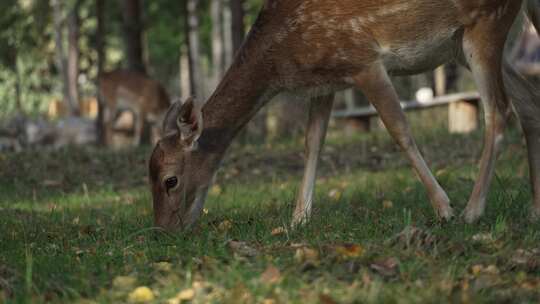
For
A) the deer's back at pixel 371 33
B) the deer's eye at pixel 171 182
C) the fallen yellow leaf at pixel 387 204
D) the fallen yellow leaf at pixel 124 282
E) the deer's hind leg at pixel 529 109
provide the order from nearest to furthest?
the fallen yellow leaf at pixel 124 282, the deer's back at pixel 371 33, the deer's hind leg at pixel 529 109, the deer's eye at pixel 171 182, the fallen yellow leaf at pixel 387 204

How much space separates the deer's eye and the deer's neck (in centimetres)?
37

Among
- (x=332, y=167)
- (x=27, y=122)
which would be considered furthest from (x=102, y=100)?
(x=332, y=167)

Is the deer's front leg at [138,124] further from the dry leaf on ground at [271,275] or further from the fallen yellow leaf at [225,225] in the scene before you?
the dry leaf on ground at [271,275]

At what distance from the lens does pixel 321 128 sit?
6.49 meters

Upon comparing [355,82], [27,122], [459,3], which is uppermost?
[459,3]

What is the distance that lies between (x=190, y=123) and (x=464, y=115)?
8645 mm

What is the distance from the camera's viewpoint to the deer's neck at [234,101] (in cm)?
617

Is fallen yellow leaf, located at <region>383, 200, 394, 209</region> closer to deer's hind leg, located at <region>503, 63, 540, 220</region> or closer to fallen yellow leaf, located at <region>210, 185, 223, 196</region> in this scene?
deer's hind leg, located at <region>503, 63, 540, 220</region>

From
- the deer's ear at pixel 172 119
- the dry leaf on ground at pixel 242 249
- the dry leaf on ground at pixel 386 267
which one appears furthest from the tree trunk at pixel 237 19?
the dry leaf on ground at pixel 386 267

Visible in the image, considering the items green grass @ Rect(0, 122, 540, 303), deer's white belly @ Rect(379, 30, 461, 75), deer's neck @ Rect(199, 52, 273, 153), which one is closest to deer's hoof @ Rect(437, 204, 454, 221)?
green grass @ Rect(0, 122, 540, 303)

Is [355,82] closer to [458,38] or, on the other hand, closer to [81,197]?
[458,38]

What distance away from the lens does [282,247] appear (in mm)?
4328

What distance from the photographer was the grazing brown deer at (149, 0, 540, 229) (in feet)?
18.3

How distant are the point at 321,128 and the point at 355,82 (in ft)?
2.46
